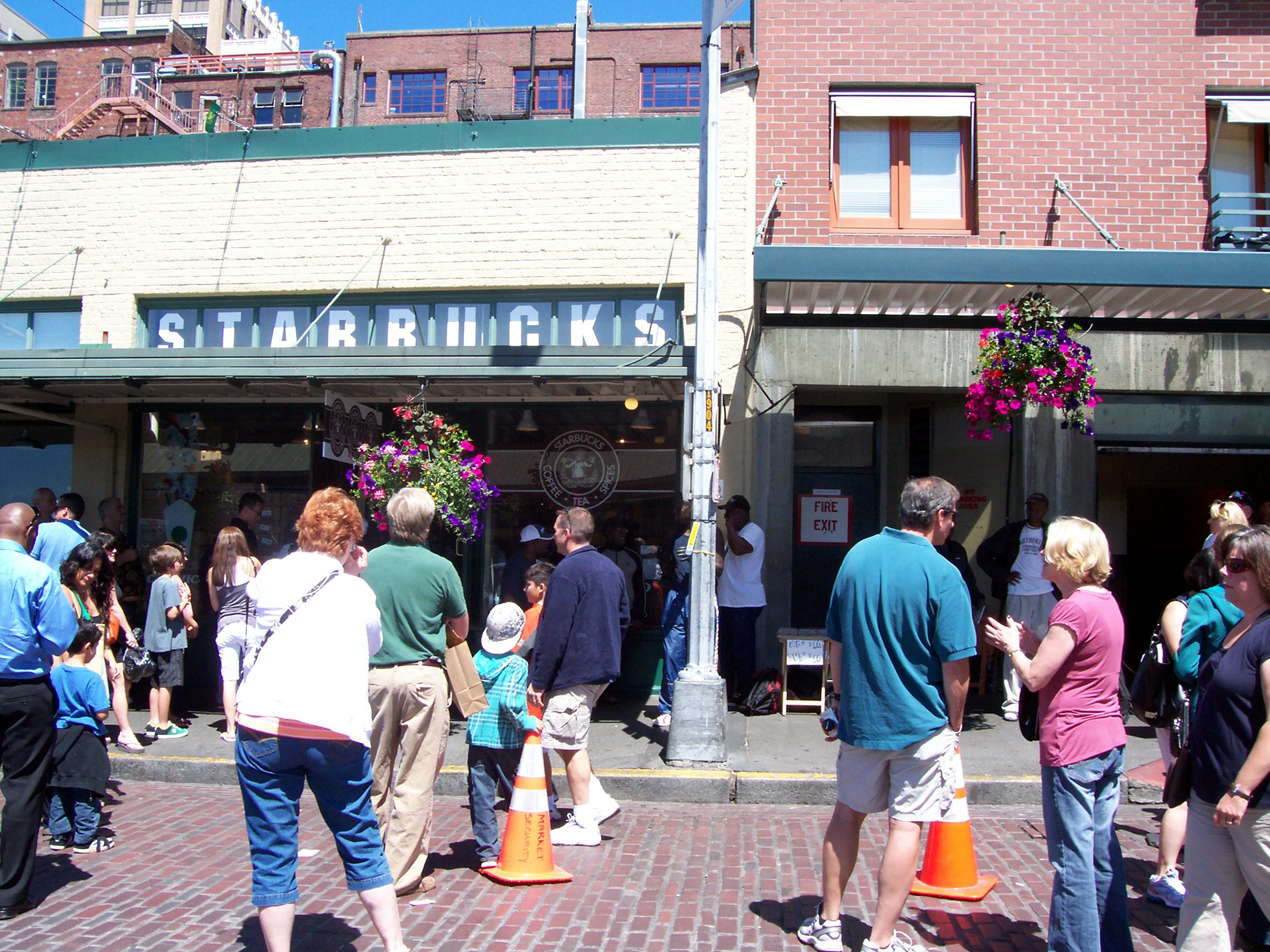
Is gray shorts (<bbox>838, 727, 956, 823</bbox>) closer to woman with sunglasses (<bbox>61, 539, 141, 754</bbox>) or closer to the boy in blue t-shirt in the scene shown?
the boy in blue t-shirt

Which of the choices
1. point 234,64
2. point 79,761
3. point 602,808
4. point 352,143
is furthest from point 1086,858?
point 234,64

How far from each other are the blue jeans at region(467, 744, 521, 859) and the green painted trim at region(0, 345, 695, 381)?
3496mm

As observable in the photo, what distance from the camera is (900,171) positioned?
1005 cm

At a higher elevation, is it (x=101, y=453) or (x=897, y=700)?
(x=101, y=453)

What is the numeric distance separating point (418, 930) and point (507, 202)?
7552 millimetres

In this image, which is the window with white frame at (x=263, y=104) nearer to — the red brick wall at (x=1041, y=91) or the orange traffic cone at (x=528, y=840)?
the red brick wall at (x=1041, y=91)

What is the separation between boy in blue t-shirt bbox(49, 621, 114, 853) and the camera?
17.4 feet

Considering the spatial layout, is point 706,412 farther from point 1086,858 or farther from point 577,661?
point 1086,858

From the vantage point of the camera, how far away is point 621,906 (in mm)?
4652

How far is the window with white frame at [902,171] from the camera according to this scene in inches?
394

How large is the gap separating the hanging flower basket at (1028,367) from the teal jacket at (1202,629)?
11.3 feet

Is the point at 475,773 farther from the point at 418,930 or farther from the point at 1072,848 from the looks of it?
the point at 1072,848

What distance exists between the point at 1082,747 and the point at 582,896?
251 centimetres

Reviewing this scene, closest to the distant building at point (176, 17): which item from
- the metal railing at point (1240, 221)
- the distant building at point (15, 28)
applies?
the distant building at point (15, 28)
